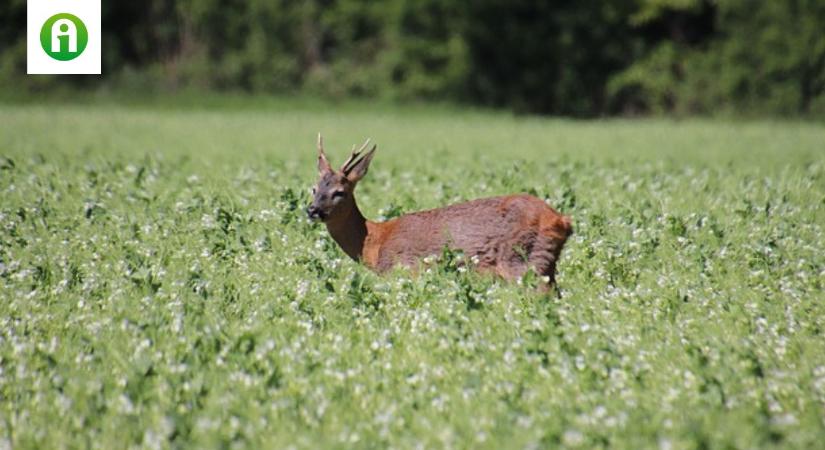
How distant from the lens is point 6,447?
4.69m

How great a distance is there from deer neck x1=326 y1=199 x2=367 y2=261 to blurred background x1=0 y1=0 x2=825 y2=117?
2794cm

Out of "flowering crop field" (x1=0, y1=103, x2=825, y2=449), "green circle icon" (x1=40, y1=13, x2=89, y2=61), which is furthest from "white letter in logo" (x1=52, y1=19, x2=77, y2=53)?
"flowering crop field" (x1=0, y1=103, x2=825, y2=449)

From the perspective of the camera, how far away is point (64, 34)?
2338 cm

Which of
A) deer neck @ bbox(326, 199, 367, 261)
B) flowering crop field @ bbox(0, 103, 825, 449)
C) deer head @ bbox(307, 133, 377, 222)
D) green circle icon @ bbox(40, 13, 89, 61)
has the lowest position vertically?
flowering crop field @ bbox(0, 103, 825, 449)

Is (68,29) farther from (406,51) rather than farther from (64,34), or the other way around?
(406,51)

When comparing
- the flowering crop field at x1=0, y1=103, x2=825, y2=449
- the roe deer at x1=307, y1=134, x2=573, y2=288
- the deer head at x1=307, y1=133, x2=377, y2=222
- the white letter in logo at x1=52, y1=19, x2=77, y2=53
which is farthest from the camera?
the white letter in logo at x1=52, y1=19, x2=77, y2=53

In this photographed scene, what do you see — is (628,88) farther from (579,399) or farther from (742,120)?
(579,399)

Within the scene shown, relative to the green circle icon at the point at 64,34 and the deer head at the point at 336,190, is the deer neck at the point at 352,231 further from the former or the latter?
the green circle icon at the point at 64,34

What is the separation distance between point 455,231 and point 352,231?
0.88 metres

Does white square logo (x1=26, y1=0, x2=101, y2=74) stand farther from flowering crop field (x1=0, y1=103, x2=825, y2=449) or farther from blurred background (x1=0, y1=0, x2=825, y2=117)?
flowering crop field (x1=0, y1=103, x2=825, y2=449)

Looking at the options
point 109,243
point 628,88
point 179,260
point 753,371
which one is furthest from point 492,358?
point 628,88

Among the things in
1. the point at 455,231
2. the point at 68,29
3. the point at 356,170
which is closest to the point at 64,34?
the point at 68,29

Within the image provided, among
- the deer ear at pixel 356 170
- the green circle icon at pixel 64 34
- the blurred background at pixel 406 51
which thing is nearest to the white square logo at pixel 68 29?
the green circle icon at pixel 64 34

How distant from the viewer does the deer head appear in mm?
7586
